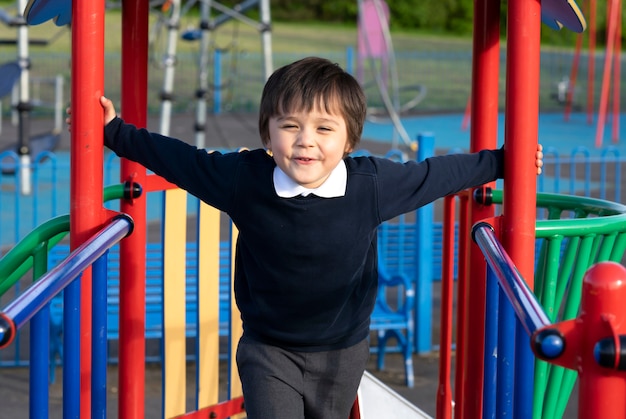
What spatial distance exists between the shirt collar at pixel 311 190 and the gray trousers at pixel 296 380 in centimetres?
40

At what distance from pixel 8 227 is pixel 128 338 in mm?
6357

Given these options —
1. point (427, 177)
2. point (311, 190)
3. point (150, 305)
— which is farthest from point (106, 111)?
point (150, 305)

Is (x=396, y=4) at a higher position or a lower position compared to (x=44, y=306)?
higher

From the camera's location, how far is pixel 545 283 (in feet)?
10.0

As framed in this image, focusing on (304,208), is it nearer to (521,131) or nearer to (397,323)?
(521,131)

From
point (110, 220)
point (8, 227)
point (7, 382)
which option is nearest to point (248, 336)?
point (110, 220)

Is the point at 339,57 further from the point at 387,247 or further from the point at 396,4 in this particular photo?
the point at 396,4

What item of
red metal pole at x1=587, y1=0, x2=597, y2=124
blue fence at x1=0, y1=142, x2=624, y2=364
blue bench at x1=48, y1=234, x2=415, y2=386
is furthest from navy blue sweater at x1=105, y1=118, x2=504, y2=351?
red metal pole at x1=587, y1=0, x2=597, y2=124

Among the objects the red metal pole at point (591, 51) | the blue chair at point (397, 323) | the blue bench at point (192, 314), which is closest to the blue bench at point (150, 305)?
the blue bench at point (192, 314)

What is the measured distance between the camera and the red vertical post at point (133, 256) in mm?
3273

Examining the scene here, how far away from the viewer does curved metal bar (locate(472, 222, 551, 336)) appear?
1.92 meters

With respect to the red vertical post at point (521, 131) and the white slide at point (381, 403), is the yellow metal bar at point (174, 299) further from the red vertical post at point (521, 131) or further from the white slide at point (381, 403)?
the red vertical post at point (521, 131)

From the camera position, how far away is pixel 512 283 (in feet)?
7.09

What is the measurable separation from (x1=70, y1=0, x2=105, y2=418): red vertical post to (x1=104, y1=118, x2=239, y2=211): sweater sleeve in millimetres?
61
